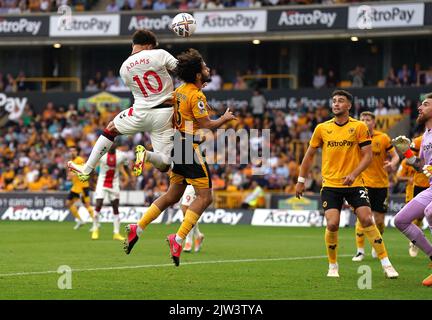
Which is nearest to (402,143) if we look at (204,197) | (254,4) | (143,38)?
(204,197)

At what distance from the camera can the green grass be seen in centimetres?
1191

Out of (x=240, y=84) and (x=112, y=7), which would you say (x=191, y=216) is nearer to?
(x=240, y=84)

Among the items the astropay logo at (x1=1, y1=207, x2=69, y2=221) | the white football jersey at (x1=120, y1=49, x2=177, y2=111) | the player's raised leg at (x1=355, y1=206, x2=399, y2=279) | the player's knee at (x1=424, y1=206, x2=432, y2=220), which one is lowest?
the astropay logo at (x1=1, y1=207, x2=69, y2=221)

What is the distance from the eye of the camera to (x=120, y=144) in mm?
36281

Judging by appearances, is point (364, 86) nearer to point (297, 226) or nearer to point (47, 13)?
point (297, 226)

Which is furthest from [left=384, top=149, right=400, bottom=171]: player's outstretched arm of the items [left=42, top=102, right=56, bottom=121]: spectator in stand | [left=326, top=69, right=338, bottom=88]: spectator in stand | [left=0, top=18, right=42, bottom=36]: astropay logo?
[left=0, top=18, right=42, bottom=36]: astropay logo

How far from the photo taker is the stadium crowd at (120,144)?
36.9m

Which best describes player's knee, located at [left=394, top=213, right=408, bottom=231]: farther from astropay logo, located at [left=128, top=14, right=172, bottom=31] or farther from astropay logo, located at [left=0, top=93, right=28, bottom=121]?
astropay logo, located at [left=0, top=93, right=28, bottom=121]

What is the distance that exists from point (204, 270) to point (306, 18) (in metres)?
26.5

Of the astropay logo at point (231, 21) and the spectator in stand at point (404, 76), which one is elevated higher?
the astropay logo at point (231, 21)

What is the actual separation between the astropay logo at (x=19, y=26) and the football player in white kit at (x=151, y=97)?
31.2m

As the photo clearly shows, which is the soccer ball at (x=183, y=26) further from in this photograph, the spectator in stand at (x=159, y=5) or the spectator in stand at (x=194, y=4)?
the spectator in stand at (x=159, y=5)

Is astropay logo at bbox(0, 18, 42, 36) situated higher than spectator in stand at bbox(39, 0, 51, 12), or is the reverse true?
spectator in stand at bbox(39, 0, 51, 12)

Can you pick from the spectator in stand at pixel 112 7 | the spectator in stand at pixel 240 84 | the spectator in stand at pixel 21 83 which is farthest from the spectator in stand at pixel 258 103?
the spectator in stand at pixel 21 83
